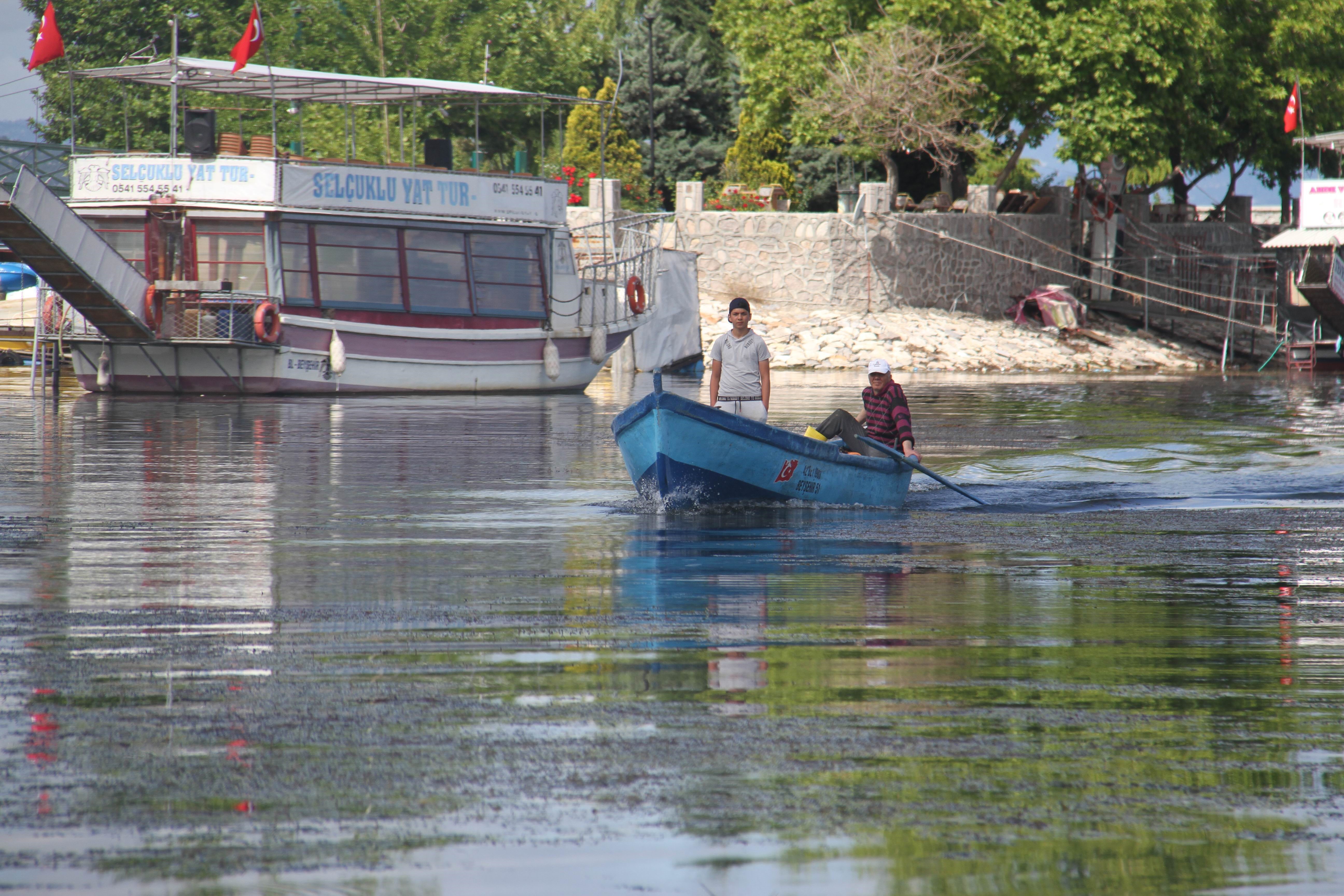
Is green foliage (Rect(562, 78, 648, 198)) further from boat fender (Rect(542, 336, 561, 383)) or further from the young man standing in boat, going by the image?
the young man standing in boat

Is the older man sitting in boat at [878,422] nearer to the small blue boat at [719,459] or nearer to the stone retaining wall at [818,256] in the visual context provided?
the small blue boat at [719,459]

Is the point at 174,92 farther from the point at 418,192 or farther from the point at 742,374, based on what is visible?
the point at 742,374

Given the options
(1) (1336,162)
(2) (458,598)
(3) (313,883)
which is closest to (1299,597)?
(2) (458,598)

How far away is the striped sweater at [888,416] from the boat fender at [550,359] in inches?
565

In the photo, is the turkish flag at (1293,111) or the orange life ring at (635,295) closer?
the orange life ring at (635,295)

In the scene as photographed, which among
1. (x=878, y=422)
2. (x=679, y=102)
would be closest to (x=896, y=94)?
(x=679, y=102)

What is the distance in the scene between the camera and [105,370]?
25.0 m

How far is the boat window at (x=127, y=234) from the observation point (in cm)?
2455

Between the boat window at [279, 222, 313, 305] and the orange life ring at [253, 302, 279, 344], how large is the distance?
1.57 feet

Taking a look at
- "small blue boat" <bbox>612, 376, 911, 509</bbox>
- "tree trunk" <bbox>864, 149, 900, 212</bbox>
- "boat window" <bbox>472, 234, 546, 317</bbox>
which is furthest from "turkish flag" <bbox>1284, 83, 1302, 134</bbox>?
"small blue boat" <bbox>612, 376, 911, 509</bbox>

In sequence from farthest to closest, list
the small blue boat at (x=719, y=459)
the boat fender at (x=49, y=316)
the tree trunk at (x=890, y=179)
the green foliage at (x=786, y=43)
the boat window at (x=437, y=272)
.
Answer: the green foliage at (x=786, y=43)
the tree trunk at (x=890, y=179)
the boat window at (x=437, y=272)
the boat fender at (x=49, y=316)
the small blue boat at (x=719, y=459)

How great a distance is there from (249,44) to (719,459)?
1478 cm

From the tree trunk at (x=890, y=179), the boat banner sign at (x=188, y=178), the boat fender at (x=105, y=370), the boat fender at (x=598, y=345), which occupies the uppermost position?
the tree trunk at (x=890, y=179)

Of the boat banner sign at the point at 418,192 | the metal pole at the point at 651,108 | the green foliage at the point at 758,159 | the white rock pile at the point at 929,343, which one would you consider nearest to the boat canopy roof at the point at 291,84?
the boat banner sign at the point at 418,192
